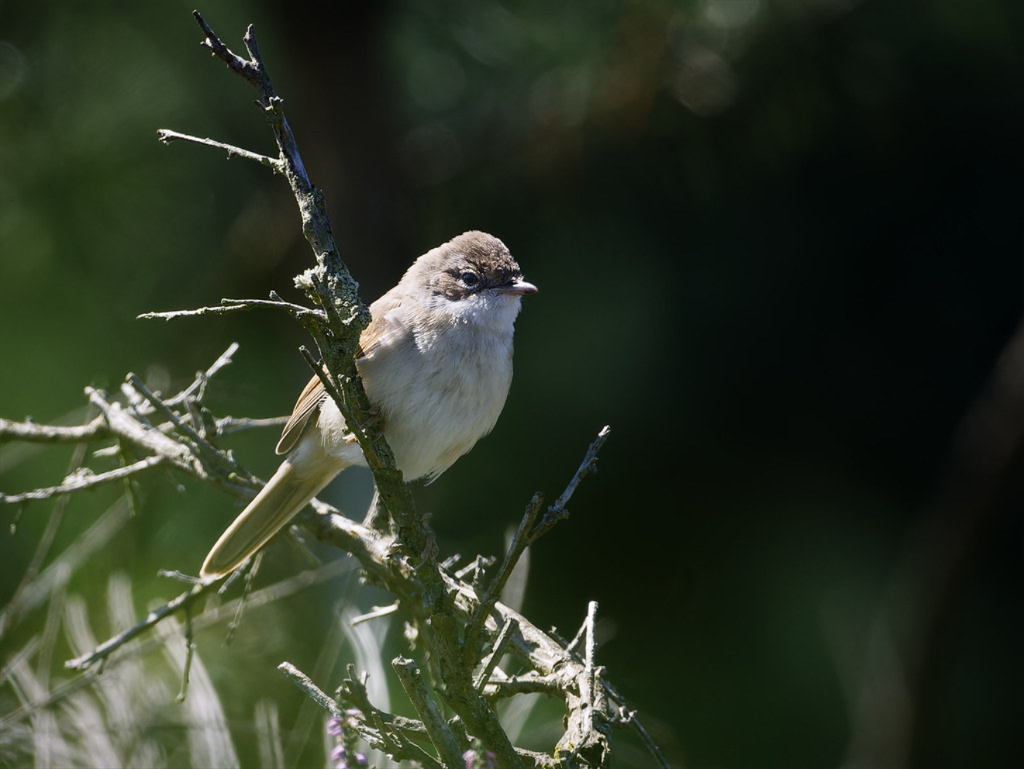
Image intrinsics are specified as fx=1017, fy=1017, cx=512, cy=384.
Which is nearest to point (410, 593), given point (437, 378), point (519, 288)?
point (437, 378)

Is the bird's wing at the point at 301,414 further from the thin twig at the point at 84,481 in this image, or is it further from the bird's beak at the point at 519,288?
the bird's beak at the point at 519,288

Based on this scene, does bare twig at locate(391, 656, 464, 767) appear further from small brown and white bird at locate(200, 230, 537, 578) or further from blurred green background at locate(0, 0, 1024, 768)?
blurred green background at locate(0, 0, 1024, 768)

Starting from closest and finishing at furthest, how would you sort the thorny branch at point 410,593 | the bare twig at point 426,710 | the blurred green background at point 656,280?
1. the bare twig at point 426,710
2. the thorny branch at point 410,593
3. the blurred green background at point 656,280

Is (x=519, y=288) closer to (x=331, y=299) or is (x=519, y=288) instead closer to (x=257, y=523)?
(x=257, y=523)

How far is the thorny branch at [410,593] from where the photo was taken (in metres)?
1.50

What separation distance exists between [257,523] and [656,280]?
174cm

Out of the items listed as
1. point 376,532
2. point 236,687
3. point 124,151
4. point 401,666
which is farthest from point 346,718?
point 124,151

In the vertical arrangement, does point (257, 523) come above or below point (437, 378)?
below

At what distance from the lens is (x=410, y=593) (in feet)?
7.16

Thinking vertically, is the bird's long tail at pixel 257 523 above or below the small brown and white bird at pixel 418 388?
below

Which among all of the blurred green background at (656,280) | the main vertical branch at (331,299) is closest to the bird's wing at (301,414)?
the blurred green background at (656,280)

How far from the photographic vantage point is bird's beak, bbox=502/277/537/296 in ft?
10.2

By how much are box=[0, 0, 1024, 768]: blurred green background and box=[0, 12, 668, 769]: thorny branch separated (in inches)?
36.3

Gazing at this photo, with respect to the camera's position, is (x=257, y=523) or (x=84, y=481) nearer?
(x=84, y=481)
